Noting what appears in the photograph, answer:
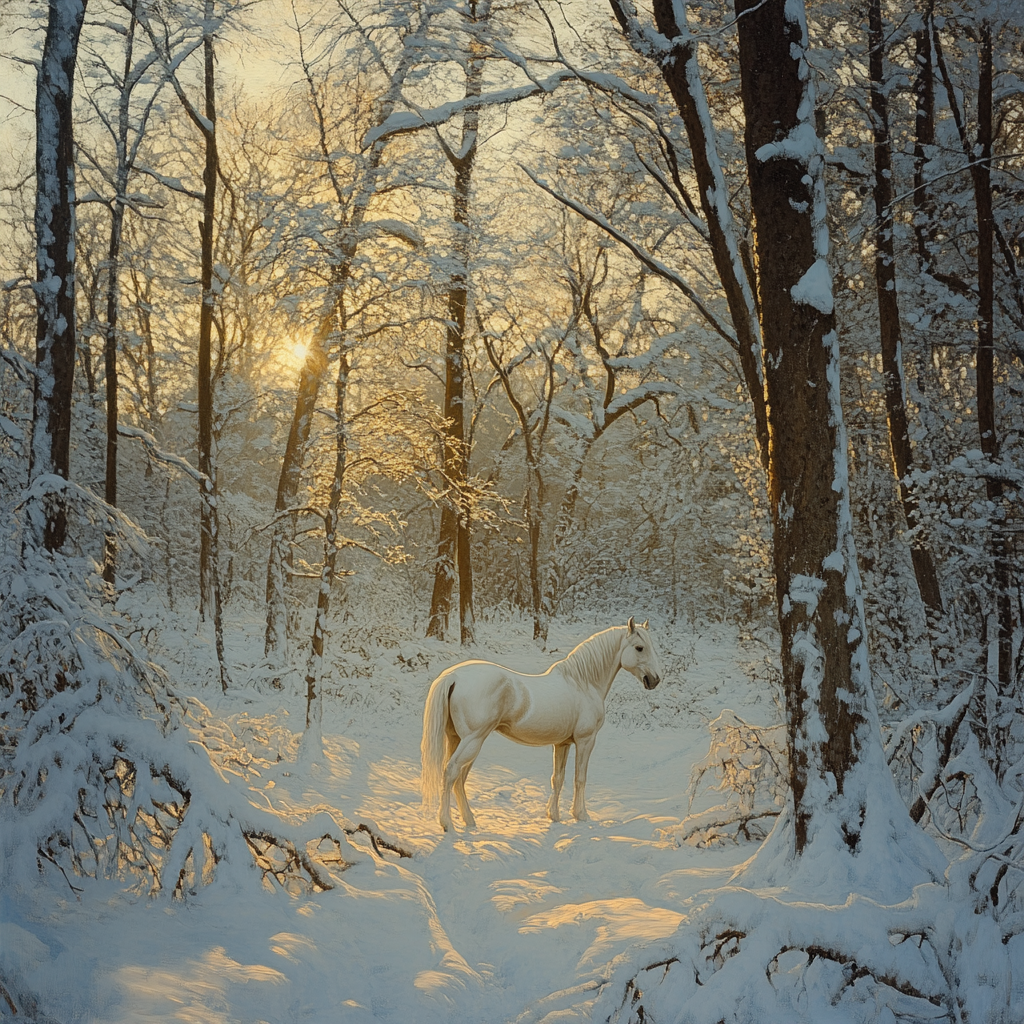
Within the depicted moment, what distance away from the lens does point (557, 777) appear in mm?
8234

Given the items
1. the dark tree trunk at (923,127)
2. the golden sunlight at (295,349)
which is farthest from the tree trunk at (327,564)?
the dark tree trunk at (923,127)

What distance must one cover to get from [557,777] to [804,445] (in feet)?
16.2

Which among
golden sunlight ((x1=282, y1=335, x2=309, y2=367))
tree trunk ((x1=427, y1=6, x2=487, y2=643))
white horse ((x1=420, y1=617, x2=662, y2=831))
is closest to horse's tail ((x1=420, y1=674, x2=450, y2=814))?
white horse ((x1=420, y1=617, x2=662, y2=831))

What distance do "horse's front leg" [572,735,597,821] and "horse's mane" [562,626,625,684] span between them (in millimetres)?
625

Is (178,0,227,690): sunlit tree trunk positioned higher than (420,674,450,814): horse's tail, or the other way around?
(178,0,227,690): sunlit tree trunk

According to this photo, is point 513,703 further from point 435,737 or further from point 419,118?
point 419,118

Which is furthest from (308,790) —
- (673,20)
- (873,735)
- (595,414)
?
(595,414)

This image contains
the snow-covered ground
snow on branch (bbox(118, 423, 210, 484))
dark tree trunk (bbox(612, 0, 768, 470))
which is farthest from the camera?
snow on branch (bbox(118, 423, 210, 484))

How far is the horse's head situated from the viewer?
8484 mm

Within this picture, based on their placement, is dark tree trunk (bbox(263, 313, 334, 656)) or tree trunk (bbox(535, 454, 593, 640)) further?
tree trunk (bbox(535, 454, 593, 640))

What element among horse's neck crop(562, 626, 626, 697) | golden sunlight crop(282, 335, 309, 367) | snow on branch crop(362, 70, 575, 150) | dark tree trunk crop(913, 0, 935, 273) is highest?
snow on branch crop(362, 70, 575, 150)

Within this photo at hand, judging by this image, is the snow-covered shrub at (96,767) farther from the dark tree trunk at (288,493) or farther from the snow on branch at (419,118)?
the snow on branch at (419,118)

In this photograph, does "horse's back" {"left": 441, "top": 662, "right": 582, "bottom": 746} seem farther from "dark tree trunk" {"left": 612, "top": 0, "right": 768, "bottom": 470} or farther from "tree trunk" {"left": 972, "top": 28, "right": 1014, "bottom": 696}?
"tree trunk" {"left": 972, "top": 28, "right": 1014, "bottom": 696}

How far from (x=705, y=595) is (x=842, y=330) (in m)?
16.3
